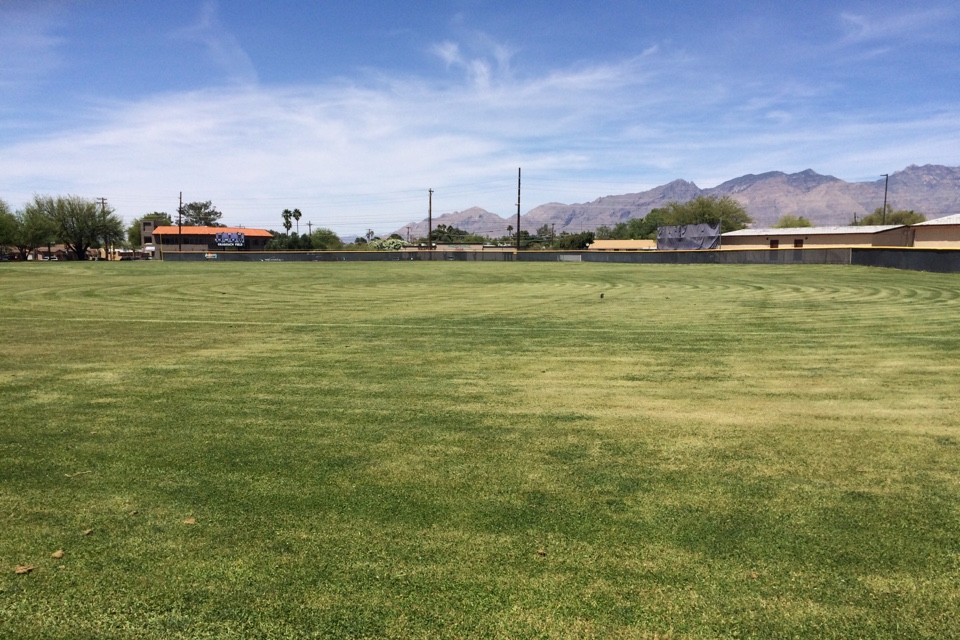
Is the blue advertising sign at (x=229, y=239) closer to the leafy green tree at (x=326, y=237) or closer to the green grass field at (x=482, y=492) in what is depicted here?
the leafy green tree at (x=326, y=237)

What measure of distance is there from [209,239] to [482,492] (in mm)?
142566

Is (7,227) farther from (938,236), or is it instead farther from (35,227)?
(938,236)

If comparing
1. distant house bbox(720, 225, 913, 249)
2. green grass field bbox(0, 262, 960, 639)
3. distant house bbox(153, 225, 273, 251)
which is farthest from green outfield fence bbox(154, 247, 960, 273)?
distant house bbox(153, 225, 273, 251)

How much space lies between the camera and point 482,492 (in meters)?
4.07

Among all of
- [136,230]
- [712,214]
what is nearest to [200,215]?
[136,230]

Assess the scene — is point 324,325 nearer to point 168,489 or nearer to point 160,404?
point 160,404

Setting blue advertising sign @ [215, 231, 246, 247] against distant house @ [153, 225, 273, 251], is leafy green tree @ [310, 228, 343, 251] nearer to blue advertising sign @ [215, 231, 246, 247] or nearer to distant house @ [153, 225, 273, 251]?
distant house @ [153, 225, 273, 251]

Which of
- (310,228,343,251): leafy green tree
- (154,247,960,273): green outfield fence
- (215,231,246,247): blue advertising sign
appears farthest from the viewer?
(310,228,343,251): leafy green tree

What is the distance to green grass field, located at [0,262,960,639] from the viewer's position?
2.86m

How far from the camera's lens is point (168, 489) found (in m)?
4.14

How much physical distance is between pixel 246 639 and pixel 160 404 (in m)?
4.24

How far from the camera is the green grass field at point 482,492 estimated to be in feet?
9.37

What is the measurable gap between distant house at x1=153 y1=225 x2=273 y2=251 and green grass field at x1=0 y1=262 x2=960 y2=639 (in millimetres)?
121249

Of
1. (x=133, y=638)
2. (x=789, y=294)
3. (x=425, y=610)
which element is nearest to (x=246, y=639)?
(x=133, y=638)
